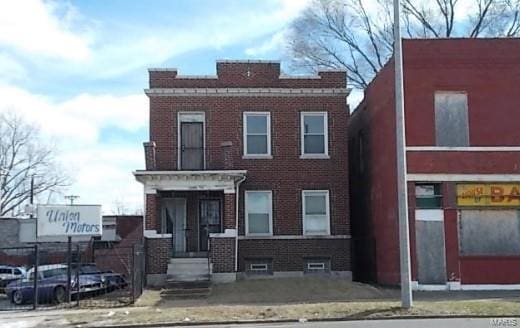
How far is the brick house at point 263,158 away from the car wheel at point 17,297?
250 inches

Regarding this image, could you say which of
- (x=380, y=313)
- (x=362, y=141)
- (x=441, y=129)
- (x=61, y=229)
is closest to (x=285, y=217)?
(x=362, y=141)

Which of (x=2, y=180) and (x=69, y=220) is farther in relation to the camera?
(x=2, y=180)

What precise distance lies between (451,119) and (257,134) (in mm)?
8329

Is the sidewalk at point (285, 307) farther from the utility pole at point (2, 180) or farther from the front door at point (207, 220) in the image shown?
the utility pole at point (2, 180)

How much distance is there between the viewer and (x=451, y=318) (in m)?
17.8

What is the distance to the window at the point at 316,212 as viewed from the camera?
3102cm

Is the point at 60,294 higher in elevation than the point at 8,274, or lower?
lower

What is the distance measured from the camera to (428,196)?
26609 mm

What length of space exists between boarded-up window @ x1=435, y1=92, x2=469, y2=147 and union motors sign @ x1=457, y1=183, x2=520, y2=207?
162 centimetres

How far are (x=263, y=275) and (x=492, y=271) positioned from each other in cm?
931

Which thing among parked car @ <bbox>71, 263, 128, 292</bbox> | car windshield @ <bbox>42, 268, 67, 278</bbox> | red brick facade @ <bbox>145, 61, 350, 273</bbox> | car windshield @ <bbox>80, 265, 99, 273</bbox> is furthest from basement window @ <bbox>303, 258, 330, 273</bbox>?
car windshield @ <bbox>42, 268, 67, 278</bbox>

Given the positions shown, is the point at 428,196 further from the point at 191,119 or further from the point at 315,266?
the point at 191,119

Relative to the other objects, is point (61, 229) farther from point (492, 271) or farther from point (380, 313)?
point (492, 271)

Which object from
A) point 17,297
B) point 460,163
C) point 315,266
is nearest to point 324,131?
point 315,266
